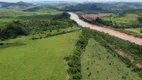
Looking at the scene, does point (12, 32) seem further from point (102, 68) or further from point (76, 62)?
point (102, 68)

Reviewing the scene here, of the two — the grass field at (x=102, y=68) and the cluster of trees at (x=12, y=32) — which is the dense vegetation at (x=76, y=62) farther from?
the cluster of trees at (x=12, y=32)

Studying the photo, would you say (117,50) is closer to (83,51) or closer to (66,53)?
(83,51)

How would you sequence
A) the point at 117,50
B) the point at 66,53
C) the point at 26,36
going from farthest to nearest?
the point at 26,36
the point at 117,50
the point at 66,53

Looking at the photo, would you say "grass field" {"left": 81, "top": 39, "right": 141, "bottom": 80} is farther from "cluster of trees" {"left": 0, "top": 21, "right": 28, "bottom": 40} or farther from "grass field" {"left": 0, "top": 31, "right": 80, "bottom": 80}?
"cluster of trees" {"left": 0, "top": 21, "right": 28, "bottom": 40}

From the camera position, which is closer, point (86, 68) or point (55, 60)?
point (86, 68)

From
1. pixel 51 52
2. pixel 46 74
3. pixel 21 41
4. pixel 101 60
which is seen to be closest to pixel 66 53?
pixel 51 52
